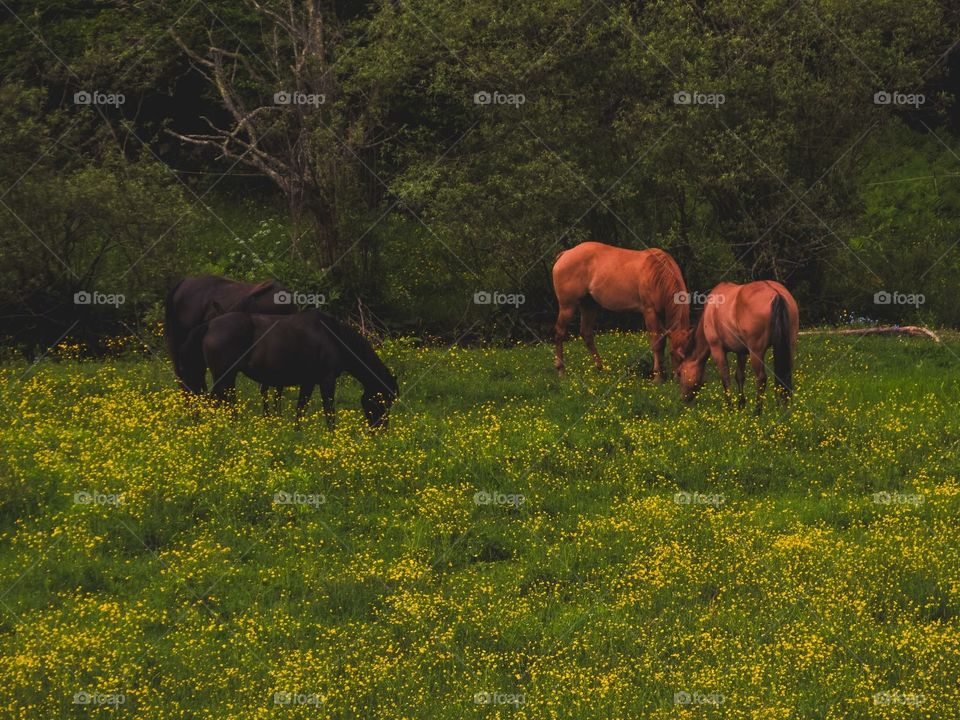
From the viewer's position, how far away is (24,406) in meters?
17.1

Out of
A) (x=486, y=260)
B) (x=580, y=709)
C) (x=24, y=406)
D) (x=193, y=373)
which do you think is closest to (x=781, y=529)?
(x=580, y=709)

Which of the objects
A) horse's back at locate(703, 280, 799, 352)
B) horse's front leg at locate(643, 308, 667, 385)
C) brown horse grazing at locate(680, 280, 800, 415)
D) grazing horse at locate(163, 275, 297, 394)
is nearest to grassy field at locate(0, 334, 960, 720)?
brown horse grazing at locate(680, 280, 800, 415)

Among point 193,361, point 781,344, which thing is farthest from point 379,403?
point 781,344

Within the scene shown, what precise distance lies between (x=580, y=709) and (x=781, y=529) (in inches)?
179

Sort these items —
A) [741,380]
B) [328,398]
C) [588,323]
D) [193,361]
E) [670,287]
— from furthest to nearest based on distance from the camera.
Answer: [588,323]
[670,287]
[741,380]
[193,361]
[328,398]

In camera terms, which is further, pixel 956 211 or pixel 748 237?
pixel 956 211

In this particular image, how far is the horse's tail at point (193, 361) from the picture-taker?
649 inches

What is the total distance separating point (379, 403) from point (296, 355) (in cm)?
125

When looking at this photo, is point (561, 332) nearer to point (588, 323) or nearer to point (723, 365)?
point (588, 323)

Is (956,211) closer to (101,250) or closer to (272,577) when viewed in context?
(101,250)

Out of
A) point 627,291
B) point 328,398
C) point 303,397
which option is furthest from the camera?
point 627,291

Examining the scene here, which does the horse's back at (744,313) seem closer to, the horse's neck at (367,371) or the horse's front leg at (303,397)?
the horse's neck at (367,371)

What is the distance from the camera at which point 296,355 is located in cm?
1575

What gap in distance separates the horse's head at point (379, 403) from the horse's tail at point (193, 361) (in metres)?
2.33
